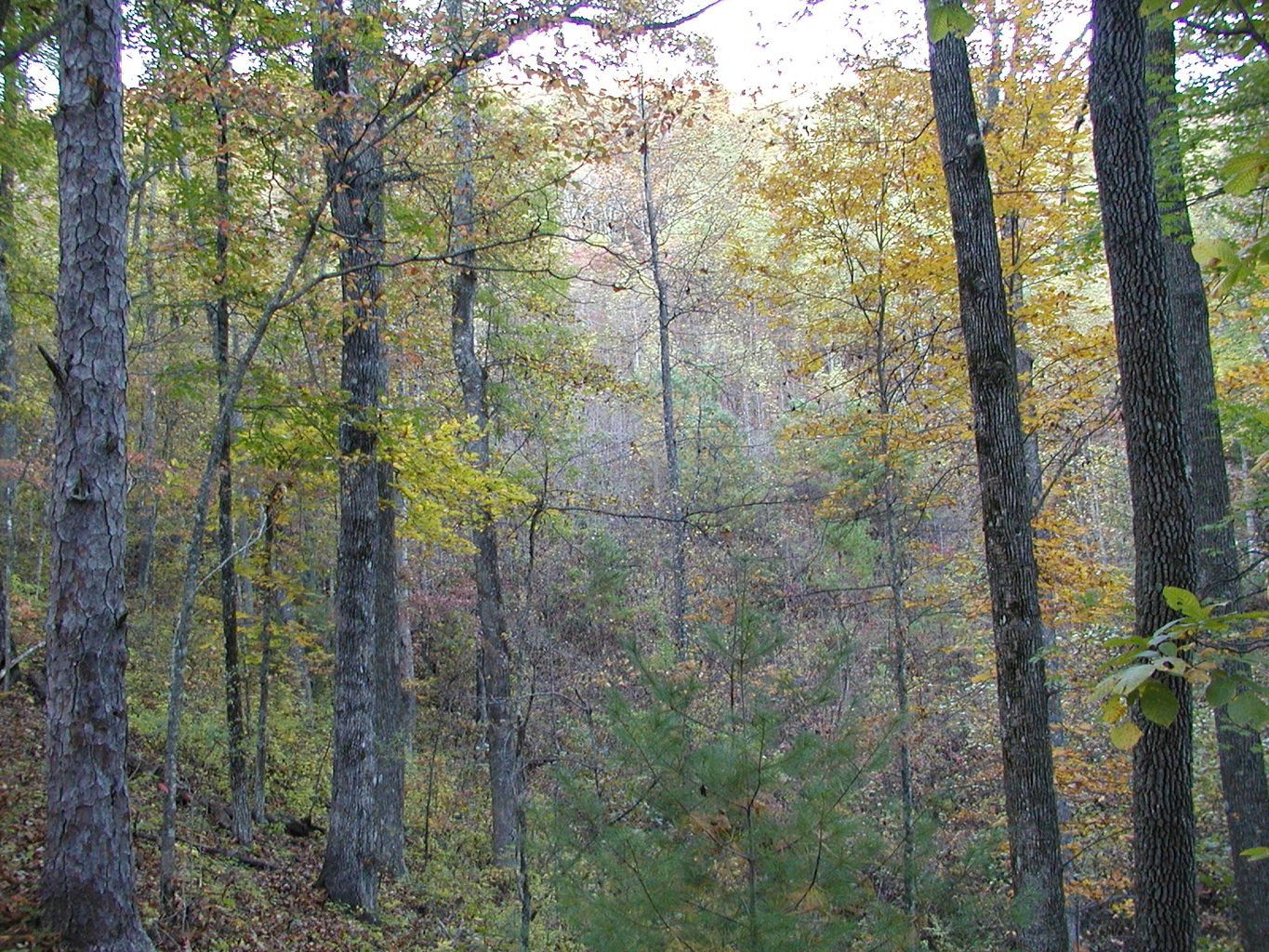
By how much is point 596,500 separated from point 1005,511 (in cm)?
722

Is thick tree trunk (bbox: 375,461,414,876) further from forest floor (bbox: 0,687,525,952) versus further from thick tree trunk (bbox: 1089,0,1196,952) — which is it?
thick tree trunk (bbox: 1089,0,1196,952)

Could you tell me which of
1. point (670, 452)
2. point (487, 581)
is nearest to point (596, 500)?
point (487, 581)

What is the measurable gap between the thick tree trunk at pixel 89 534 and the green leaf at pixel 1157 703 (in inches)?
187

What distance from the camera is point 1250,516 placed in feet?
51.7

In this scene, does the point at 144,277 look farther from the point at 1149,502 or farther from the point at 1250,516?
the point at 1250,516

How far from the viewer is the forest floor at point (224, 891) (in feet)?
19.0

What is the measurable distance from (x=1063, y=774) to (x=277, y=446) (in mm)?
8758

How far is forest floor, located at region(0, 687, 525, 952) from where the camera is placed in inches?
228

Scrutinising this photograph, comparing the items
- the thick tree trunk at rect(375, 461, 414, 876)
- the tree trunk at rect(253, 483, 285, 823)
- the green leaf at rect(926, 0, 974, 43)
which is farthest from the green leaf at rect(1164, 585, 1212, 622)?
the thick tree trunk at rect(375, 461, 414, 876)

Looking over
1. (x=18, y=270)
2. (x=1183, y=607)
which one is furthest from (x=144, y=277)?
(x=1183, y=607)

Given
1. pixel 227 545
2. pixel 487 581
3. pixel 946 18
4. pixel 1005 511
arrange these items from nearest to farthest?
pixel 946 18 → pixel 1005 511 → pixel 227 545 → pixel 487 581

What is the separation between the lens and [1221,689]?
1.38 meters

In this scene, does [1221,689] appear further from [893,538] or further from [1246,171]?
[893,538]

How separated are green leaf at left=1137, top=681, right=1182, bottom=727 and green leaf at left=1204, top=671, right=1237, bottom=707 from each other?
0.06 meters
